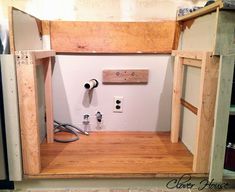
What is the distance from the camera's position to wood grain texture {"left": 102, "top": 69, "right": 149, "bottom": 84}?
1.90 m

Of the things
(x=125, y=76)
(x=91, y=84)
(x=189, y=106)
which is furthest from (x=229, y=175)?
(x=91, y=84)

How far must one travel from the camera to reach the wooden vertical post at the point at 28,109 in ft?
→ 3.90

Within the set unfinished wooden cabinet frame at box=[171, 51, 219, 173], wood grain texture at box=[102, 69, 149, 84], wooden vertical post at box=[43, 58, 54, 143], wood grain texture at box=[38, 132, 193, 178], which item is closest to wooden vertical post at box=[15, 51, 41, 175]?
wood grain texture at box=[38, 132, 193, 178]

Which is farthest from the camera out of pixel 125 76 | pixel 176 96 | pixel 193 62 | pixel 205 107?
pixel 125 76

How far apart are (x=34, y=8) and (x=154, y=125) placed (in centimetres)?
133

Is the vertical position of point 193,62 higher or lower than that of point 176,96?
higher

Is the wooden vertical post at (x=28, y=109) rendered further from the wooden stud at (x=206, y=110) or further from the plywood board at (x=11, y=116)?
the wooden stud at (x=206, y=110)

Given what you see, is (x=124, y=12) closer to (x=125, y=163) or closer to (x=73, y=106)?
(x=73, y=106)

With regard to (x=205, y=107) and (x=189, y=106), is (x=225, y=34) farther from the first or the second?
(x=189, y=106)

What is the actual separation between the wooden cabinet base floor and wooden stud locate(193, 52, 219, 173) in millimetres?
Answer: 104

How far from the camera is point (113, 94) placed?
196 cm

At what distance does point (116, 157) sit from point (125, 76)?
67 centimetres

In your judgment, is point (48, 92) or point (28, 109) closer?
point (28, 109)

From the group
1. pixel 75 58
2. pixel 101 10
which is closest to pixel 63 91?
pixel 75 58
